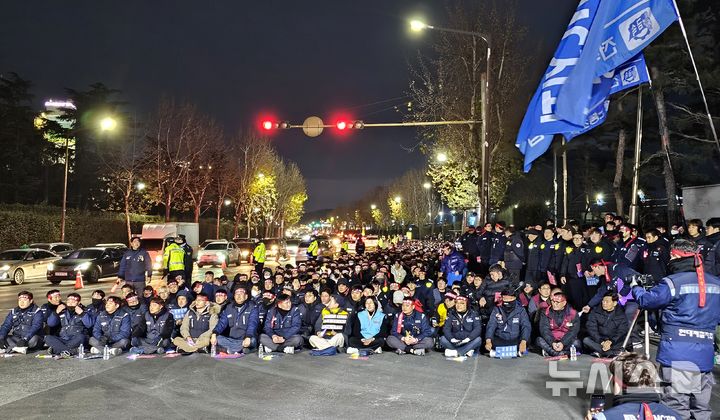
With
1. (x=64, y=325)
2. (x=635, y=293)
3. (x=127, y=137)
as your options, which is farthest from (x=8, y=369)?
(x=127, y=137)

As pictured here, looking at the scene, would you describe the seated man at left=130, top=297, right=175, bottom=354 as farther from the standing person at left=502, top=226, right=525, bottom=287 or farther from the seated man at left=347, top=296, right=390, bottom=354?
the standing person at left=502, top=226, right=525, bottom=287

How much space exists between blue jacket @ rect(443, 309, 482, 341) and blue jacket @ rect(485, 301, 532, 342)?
226 mm

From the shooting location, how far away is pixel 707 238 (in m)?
9.96

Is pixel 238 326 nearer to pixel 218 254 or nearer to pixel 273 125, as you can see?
pixel 273 125

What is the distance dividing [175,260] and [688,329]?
A: 483 inches

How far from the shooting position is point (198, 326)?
36.3ft

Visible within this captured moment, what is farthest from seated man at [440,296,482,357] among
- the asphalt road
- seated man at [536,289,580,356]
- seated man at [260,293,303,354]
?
the asphalt road

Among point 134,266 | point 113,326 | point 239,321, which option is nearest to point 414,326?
point 239,321

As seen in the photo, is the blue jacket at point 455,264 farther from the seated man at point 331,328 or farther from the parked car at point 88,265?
the parked car at point 88,265

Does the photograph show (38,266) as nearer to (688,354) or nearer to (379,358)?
(379,358)

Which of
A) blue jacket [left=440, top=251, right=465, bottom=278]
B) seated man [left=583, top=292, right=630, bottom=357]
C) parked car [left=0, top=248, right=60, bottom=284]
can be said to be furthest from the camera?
parked car [left=0, top=248, right=60, bottom=284]

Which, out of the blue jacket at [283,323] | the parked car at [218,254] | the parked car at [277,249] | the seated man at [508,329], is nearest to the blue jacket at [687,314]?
the seated man at [508,329]

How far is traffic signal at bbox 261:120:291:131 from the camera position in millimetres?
17719

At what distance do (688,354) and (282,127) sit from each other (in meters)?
13.9
